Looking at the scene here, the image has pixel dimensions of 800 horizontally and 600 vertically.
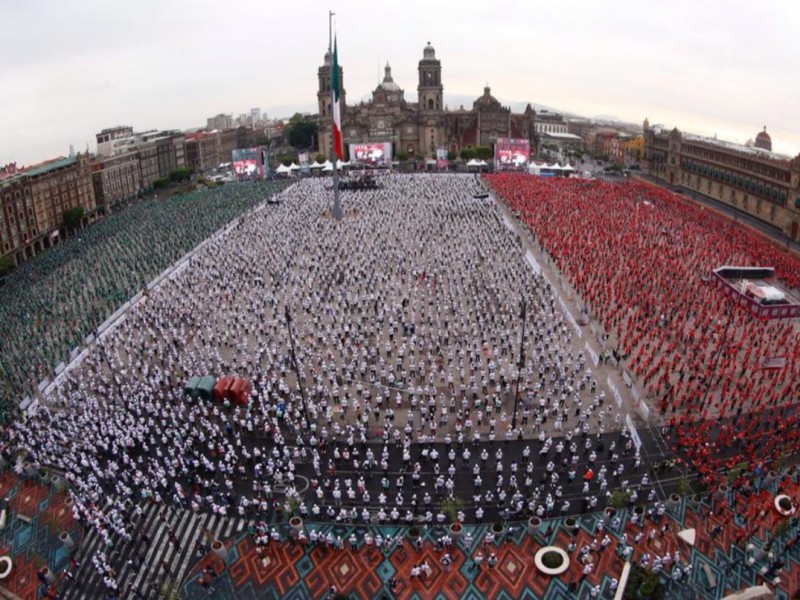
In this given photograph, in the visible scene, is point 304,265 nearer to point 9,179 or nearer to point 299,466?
point 299,466

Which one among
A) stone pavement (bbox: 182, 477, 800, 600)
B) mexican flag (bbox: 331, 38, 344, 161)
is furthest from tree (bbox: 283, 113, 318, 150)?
stone pavement (bbox: 182, 477, 800, 600)

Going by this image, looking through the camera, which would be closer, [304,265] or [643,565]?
[643,565]

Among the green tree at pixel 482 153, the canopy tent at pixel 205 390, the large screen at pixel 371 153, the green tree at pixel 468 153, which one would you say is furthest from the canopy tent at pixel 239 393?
the green tree at pixel 482 153

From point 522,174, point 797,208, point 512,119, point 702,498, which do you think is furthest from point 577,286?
point 512,119

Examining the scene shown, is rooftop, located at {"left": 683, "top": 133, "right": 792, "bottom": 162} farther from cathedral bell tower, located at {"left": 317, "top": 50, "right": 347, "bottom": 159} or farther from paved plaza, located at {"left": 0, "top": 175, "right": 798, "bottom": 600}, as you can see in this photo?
cathedral bell tower, located at {"left": 317, "top": 50, "right": 347, "bottom": 159}

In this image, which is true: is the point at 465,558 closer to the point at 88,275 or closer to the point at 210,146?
the point at 88,275

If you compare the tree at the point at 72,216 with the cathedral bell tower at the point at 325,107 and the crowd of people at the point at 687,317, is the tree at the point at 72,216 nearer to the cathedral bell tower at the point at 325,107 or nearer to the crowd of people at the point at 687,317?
the cathedral bell tower at the point at 325,107
